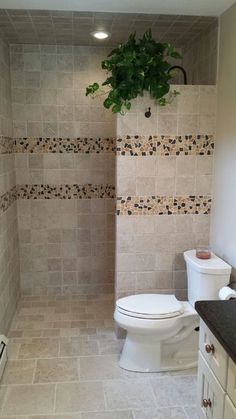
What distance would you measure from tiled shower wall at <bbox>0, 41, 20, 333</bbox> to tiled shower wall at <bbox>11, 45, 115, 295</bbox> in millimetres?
174

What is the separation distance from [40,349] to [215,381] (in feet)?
5.47

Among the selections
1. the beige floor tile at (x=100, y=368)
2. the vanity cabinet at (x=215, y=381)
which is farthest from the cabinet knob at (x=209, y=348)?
the beige floor tile at (x=100, y=368)

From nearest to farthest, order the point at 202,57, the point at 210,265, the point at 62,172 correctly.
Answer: the point at 210,265
the point at 202,57
the point at 62,172

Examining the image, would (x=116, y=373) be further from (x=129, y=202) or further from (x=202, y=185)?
(x=202, y=185)

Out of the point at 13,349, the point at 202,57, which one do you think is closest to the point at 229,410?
the point at 13,349

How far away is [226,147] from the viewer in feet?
8.57

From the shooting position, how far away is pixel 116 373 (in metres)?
2.60

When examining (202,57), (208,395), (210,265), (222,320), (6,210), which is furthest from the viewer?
(6,210)

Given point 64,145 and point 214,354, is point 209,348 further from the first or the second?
point 64,145

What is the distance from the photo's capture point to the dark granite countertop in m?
1.40

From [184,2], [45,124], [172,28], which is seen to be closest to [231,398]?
[184,2]

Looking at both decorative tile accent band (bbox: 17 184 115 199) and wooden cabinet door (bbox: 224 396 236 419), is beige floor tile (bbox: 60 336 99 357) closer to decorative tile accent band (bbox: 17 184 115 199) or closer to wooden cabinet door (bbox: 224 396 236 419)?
decorative tile accent band (bbox: 17 184 115 199)

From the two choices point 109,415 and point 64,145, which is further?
point 64,145

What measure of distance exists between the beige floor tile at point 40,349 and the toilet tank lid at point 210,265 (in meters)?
1.20
